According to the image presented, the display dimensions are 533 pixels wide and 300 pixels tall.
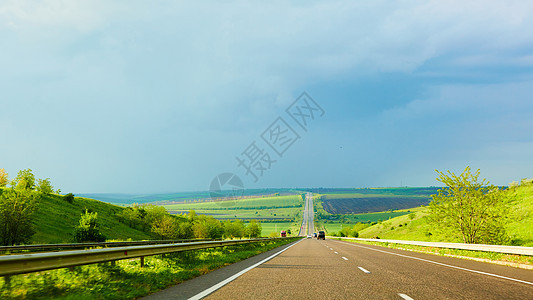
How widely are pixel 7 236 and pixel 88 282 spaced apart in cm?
6330

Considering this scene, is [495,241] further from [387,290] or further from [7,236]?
[7,236]

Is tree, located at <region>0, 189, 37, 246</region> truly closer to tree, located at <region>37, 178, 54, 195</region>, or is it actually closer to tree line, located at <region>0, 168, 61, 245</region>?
tree line, located at <region>0, 168, 61, 245</region>

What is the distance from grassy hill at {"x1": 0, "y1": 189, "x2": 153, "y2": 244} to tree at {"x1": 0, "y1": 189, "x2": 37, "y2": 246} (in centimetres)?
223

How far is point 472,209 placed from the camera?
2647 centimetres

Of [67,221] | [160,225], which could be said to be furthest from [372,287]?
[160,225]

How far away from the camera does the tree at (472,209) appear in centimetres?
2558

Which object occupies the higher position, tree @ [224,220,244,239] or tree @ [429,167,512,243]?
tree @ [429,167,512,243]

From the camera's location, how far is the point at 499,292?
7.01 metres

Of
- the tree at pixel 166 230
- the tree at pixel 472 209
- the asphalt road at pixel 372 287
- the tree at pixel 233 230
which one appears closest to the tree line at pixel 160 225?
the tree at pixel 166 230

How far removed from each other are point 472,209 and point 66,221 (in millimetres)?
74666

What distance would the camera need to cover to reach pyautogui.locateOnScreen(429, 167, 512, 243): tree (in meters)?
25.6

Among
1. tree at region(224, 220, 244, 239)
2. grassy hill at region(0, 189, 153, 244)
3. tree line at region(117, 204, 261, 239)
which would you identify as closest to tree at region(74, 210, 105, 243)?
grassy hill at region(0, 189, 153, 244)

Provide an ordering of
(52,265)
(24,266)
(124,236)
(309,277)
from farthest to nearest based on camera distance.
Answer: (124,236), (309,277), (52,265), (24,266)

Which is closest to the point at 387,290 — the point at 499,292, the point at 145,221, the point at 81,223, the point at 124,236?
the point at 499,292
